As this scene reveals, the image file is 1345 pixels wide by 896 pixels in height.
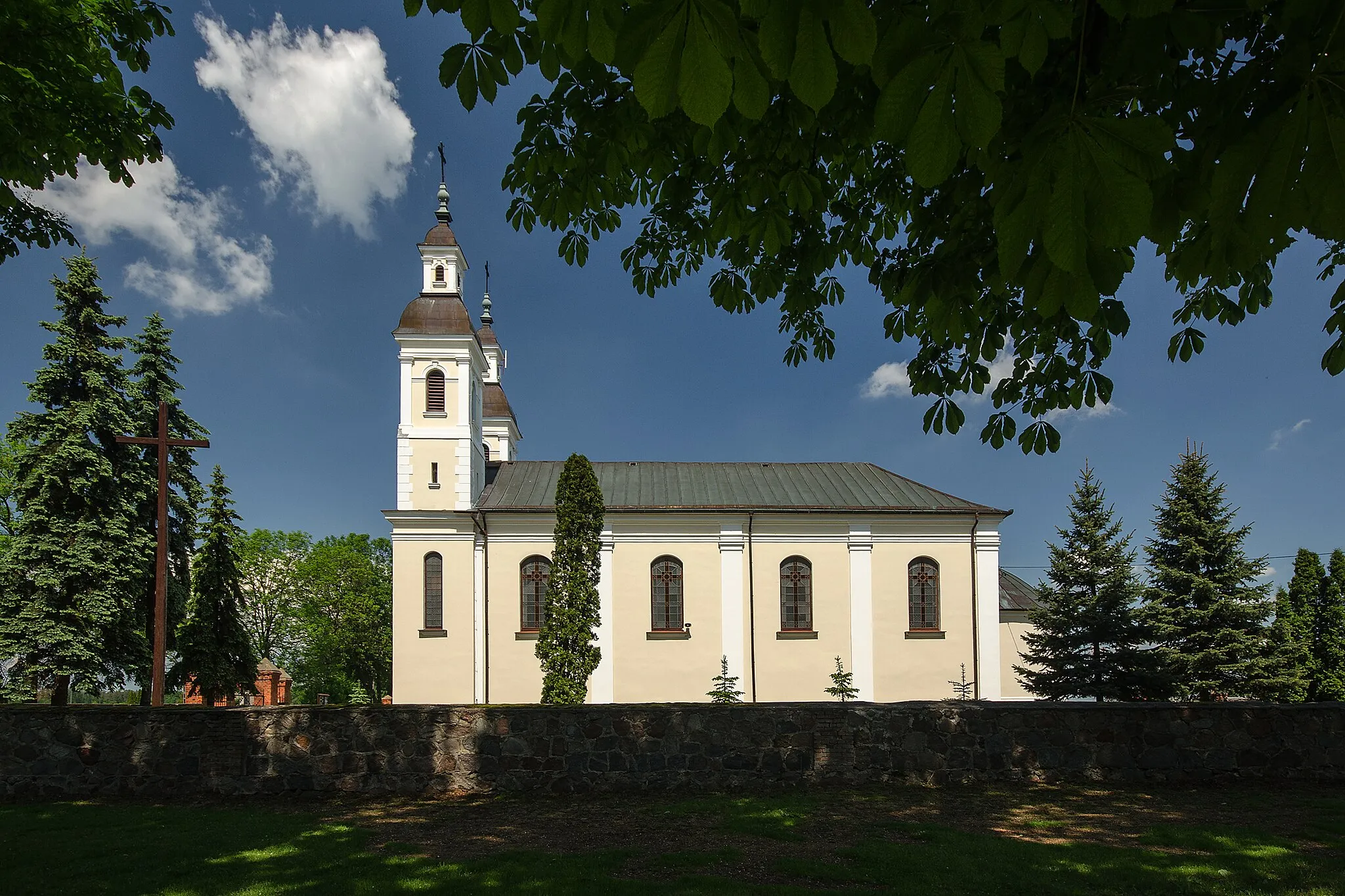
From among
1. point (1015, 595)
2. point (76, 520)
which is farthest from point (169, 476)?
point (1015, 595)

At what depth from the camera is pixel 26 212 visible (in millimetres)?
7301

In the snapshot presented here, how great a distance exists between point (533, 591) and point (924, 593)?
12.1 meters

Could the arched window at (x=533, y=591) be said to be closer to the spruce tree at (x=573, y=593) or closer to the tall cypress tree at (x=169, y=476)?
the spruce tree at (x=573, y=593)

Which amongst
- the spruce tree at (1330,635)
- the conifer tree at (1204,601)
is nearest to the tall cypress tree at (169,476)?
the conifer tree at (1204,601)

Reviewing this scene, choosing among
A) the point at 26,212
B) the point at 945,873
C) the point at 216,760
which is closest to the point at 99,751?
the point at 216,760

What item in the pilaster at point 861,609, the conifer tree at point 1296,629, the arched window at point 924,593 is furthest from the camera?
the arched window at point 924,593

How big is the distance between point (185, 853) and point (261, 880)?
128 cm

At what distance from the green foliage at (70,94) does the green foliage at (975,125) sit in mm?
4181

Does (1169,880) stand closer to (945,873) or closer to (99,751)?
(945,873)

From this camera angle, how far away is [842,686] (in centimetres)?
2034

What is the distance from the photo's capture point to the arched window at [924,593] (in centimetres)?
2284

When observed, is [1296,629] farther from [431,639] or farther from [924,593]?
[431,639]

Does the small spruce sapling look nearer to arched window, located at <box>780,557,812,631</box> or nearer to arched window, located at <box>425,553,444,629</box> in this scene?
arched window, located at <box>780,557,812,631</box>

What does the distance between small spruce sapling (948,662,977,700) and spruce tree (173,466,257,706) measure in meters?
20.1
